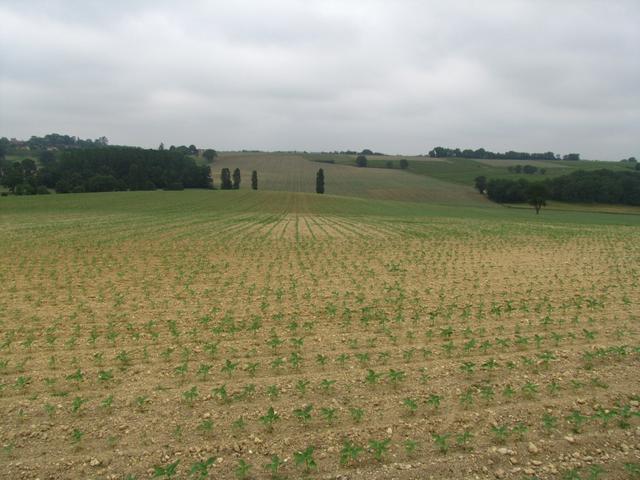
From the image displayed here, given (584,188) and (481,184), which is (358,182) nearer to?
(481,184)

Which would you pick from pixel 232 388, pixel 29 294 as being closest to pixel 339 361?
pixel 232 388

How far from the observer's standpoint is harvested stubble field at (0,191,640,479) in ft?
17.5

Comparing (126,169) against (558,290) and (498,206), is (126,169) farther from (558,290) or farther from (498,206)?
(558,290)

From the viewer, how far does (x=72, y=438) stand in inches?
224

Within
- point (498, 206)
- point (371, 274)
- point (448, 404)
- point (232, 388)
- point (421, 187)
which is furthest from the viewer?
point (421, 187)

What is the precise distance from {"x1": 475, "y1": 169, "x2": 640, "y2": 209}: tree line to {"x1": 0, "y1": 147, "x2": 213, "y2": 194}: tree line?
64.8 metres

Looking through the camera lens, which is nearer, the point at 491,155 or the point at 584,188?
the point at 584,188

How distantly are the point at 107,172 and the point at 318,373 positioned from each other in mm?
104450

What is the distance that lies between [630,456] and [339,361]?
4.44m

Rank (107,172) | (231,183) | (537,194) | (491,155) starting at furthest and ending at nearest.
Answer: (491,155) < (231,183) < (107,172) < (537,194)

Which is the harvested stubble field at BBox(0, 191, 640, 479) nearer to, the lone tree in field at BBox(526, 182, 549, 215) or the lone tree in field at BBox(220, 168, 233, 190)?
the lone tree in field at BBox(526, 182, 549, 215)

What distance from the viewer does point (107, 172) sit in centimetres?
9906

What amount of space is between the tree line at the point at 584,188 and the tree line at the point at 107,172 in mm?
64778

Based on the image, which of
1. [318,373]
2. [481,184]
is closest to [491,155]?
[481,184]
